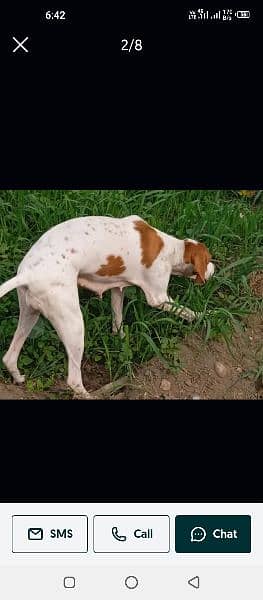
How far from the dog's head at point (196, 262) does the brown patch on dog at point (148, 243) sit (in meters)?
0.20

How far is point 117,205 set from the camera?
522 cm

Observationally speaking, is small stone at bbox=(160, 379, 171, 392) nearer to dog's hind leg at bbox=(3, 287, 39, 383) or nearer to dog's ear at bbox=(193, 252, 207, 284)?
dog's ear at bbox=(193, 252, 207, 284)

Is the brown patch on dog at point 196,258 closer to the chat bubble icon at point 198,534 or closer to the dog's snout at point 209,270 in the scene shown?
the dog's snout at point 209,270

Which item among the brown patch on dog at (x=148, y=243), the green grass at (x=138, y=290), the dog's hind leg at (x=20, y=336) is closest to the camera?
the dog's hind leg at (x=20, y=336)

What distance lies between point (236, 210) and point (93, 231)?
5.40 ft

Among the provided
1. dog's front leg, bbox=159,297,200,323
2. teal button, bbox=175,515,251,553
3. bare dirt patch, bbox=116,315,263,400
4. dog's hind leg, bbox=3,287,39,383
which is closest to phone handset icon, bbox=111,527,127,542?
teal button, bbox=175,515,251,553

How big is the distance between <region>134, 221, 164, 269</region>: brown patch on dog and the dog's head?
0.66 ft

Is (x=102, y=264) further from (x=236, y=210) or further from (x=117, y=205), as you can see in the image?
(x=236, y=210)

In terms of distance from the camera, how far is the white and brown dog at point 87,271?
12.8 ft

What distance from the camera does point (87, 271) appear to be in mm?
4207

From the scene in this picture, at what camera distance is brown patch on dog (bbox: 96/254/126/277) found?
4.29 m

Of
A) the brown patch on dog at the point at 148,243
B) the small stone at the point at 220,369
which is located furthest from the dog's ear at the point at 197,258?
the small stone at the point at 220,369

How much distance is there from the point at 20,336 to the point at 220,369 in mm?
1218

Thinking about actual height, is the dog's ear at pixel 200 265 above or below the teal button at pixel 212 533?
above
